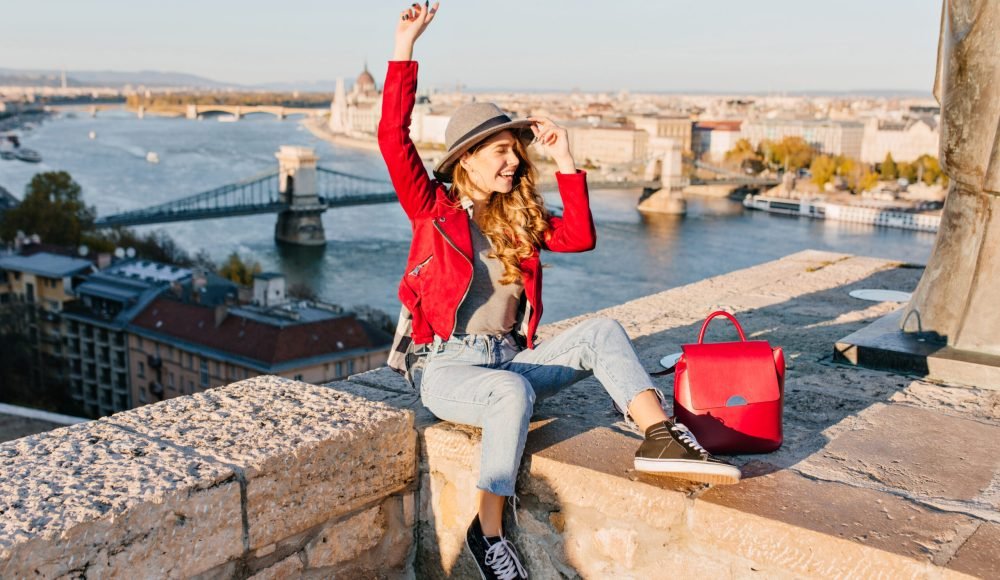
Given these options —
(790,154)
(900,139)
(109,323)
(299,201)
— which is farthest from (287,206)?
(900,139)

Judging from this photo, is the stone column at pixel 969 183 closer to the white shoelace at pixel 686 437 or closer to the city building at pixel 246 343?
the white shoelace at pixel 686 437

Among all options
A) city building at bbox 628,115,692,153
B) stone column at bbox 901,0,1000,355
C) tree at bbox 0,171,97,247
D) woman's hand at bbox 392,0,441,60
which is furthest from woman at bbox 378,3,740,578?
city building at bbox 628,115,692,153

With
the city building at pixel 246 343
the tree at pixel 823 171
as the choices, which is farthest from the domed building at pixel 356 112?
the city building at pixel 246 343

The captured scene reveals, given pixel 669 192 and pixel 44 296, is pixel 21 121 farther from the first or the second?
pixel 44 296

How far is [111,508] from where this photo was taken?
731mm

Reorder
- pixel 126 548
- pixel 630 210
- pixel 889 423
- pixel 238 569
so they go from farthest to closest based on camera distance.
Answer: pixel 630 210 < pixel 889 423 < pixel 238 569 < pixel 126 548

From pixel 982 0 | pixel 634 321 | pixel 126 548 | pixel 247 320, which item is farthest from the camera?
pixel 247 320

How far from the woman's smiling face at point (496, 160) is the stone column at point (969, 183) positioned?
0.60 metres

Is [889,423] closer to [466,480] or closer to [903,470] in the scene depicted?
[903,470]

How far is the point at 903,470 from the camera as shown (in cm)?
95

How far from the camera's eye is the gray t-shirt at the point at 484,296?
3.39ft

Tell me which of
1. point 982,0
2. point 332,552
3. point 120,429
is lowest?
point 332,552

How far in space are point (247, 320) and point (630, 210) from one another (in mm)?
13945

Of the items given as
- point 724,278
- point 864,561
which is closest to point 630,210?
point 724,278
